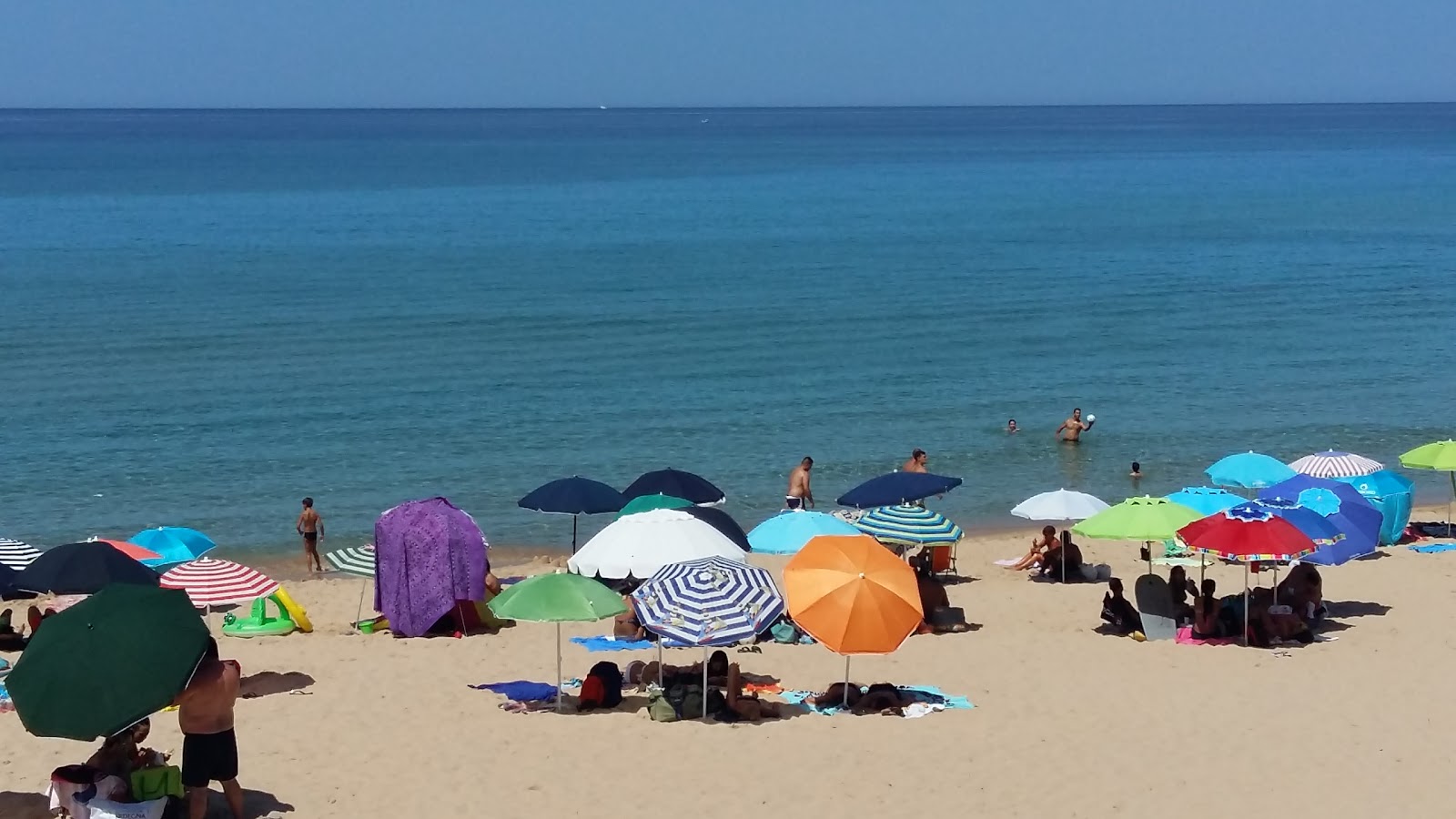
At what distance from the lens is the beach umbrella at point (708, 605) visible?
12.5m

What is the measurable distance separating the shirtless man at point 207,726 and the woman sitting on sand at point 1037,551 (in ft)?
36.9

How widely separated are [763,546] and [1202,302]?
30885 millimetres

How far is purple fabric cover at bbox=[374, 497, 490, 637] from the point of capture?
16156 mm

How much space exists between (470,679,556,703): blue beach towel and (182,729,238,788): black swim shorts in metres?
3.73

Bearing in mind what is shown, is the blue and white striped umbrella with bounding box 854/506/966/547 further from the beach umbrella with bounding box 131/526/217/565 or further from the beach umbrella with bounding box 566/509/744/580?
the beach umbrella with bounding box 131/526/217/565

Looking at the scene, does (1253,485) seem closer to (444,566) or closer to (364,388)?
(444,566)

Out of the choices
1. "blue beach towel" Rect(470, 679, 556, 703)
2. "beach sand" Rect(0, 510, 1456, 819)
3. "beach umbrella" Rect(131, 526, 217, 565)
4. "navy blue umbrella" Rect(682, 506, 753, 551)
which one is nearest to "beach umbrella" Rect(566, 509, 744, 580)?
"navy blue umbrella" Rect(682, 506, 753, 551)

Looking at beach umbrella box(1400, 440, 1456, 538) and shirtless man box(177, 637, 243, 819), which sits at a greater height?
beach umbrella box(1400, 440, 1456, 538)

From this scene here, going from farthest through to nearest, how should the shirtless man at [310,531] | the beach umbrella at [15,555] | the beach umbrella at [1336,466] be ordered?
the shirtless man at [310,531]
the beach umbrella at [1336,466]
the beach umbrella at [15,555]

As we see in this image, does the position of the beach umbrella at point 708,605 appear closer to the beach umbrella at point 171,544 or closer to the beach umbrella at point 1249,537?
Result: the beach umbrella at point 1249,537

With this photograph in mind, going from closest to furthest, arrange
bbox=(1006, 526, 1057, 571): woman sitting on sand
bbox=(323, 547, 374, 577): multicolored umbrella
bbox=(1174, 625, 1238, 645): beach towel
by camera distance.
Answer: bbox=(1174, 625, 1238, 645): beach towel < bbox=(323, 547, 374, 577): multicolored umbrella < bbox=(1006, 526, 1057, 571): woman sitting on sand

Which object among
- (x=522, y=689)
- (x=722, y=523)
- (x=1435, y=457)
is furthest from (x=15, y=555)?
(x=1435, y=457)

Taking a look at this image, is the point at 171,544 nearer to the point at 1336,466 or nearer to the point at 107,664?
the point at 107,664

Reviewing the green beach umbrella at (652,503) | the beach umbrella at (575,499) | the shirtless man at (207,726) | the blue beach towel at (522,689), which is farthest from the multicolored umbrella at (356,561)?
the shirtless man at (207,726)
